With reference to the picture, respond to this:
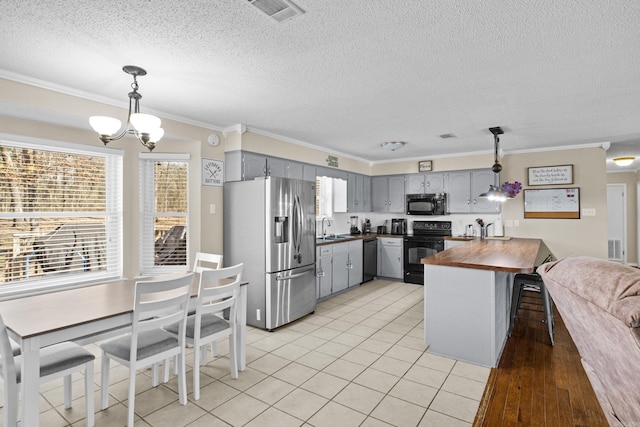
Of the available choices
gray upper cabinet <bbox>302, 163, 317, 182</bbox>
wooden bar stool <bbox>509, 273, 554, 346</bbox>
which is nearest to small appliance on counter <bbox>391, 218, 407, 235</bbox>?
gray upper cabinet <bbox>302, 163, 317, 182</bbox>

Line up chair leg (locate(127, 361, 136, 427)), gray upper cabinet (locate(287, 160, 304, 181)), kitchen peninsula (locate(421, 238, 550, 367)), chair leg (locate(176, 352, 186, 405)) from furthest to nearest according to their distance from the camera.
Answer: gray upper cabinet (locate(287, 160, 304, 181)), kitchen peninsula (locate(421, 238, 550, 367)), chair leg (locate(176, 352, 186, 405)), chair leg (locate(127, 361, 136, 427))

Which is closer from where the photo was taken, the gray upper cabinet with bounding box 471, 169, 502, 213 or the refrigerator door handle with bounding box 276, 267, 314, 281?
the refrigerator door handle with bounding box 276, 267, 314, 281

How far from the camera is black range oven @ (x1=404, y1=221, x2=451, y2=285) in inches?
234

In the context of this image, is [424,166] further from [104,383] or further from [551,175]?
[104,383]

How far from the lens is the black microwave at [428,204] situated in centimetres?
617

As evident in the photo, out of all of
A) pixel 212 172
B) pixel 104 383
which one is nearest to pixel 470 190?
pixel 212 172

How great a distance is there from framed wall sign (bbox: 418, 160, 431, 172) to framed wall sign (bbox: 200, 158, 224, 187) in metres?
3.83

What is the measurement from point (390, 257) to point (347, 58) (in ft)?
15.0

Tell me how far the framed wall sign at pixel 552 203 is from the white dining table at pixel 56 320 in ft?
17.6

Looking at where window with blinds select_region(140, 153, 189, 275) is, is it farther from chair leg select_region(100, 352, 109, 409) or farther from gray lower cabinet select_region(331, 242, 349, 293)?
gray lower cabinet select_region(331, 242, 349, 293)

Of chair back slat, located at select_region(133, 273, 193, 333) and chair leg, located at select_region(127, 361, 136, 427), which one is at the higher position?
chair back slat, located at select_region(133, 273, 193, 333)

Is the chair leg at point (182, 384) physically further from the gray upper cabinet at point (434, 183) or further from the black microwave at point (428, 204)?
the gray upper cabinet at point (434, 183)

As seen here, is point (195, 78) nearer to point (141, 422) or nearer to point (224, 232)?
point (224, 232)

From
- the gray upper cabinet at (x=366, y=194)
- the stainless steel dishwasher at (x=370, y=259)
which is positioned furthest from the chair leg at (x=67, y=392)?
the gray upper cabinet at (x=366, y=194)
